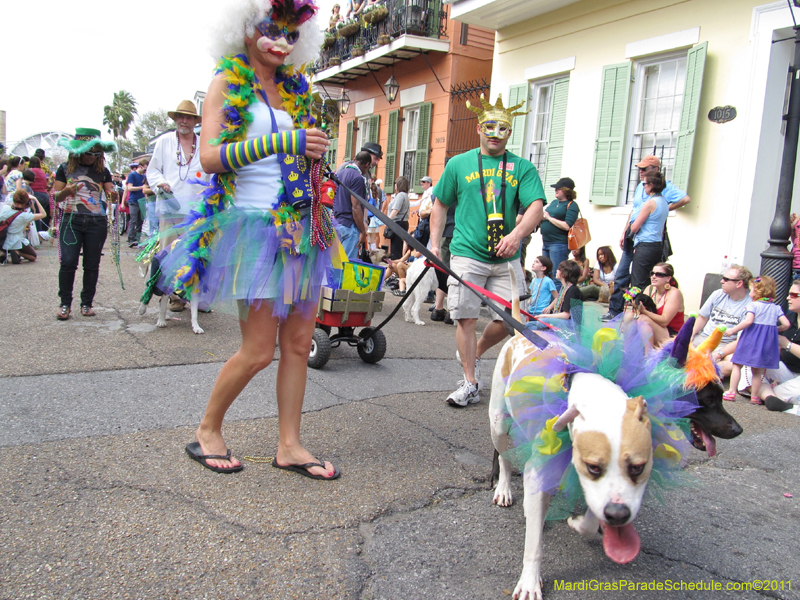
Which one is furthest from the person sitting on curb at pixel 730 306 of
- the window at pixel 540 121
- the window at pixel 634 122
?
the window at pixel 540 121

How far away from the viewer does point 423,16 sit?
14.0m

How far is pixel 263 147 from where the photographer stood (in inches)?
97.4

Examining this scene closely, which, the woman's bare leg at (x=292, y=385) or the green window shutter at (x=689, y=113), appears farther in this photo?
the green window shutter at (x=689, y=113)

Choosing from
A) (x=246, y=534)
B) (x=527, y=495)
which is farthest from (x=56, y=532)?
(x=527, y=495)

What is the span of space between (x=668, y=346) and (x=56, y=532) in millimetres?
2487

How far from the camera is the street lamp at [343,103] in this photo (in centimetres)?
1819

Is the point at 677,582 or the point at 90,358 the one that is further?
the point at 90,358

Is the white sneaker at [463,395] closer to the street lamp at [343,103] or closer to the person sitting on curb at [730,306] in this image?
the person sitting on curb at [730,306]

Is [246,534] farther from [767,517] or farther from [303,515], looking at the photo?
[767,517]

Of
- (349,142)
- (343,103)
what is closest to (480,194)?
(349,142)

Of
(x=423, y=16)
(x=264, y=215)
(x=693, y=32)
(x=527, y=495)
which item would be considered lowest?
(x=527, y=495)

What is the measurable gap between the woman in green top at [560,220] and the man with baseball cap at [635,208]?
1.16 metres

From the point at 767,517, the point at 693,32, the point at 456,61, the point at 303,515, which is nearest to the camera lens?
the point at 303,515

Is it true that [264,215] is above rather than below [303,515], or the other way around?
above
